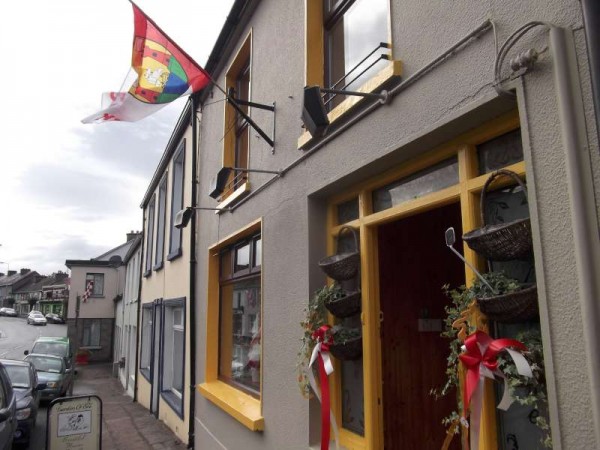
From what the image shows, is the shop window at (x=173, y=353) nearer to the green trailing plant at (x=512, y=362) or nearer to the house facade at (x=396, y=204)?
the house facade at (x=396, y=204)

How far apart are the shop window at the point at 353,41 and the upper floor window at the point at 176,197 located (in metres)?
6.32

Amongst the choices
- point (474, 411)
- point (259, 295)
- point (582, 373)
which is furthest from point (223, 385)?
point (582, 373)

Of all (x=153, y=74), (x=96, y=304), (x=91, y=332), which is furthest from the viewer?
(x=96, y=304)

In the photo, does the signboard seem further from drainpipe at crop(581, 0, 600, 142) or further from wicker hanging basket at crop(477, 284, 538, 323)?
drainpipe at crop(581, 0, 600, 142)

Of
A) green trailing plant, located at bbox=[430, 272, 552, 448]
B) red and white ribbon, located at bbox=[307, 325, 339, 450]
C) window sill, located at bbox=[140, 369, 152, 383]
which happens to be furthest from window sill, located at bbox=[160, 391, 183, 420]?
green trailing plant, located at bbox=[430, 272, 552, 448]

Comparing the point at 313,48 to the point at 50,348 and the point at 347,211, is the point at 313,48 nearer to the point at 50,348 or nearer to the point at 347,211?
the point at 347,211

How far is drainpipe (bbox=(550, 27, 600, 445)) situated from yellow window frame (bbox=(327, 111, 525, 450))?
428 mm

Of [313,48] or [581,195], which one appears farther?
[313,48]

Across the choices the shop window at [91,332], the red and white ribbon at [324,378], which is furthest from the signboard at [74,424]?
the shop window at [91,332]

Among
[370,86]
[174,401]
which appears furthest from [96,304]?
[370,86]

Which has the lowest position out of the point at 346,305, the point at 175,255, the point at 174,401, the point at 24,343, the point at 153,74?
the point at 24,343

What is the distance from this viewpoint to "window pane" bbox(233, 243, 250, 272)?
6417 millimetres

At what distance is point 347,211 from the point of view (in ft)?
13.6

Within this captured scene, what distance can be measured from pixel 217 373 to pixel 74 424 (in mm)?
1943
